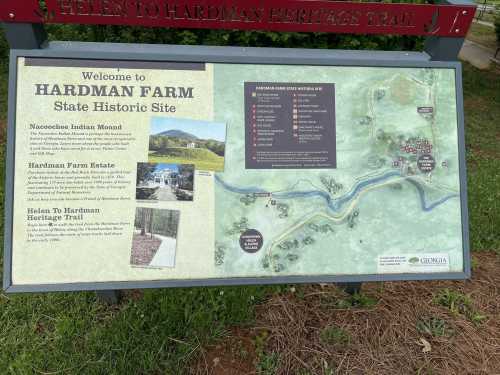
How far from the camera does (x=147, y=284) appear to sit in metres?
1.92

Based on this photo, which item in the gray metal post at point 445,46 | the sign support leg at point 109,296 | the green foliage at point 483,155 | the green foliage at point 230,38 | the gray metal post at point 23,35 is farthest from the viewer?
the green foliage at point 230,38

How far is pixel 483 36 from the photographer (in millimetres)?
12641

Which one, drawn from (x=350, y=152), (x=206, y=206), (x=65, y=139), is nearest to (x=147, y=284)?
(x=206, y=206)

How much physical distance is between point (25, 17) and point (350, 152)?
5.74 ft

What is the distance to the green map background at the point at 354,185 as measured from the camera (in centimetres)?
198

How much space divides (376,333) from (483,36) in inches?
536

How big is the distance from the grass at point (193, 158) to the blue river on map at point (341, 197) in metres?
0.06

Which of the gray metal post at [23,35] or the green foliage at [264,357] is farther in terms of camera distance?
the green foliage at [264,357]

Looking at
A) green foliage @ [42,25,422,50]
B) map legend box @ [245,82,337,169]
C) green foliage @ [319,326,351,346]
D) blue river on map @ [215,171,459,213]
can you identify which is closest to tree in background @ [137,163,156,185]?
blue river on map @ [215,171,459,213]

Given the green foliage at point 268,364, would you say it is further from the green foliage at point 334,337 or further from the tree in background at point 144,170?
the tree in background at point 144,170

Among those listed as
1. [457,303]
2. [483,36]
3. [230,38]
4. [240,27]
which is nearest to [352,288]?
[457,303]

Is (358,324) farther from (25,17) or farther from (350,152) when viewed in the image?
(25,17)

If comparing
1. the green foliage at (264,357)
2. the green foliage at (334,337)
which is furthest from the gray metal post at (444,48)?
the green foliage at (264,357)

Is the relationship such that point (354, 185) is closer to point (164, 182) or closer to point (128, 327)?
point (164, 182)
